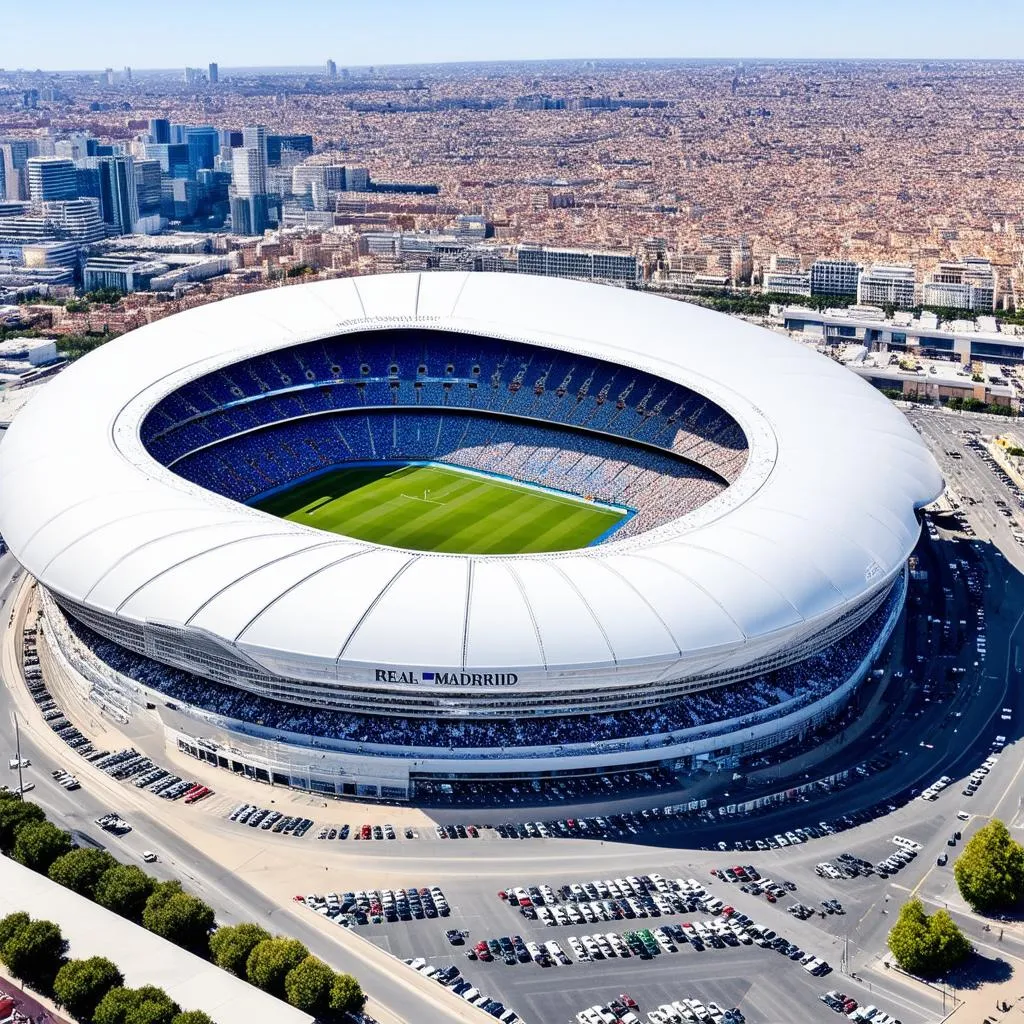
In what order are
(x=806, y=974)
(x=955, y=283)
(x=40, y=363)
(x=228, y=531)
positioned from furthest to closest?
(x=955, y=283), (x=40, y=363), (x=228, y=531), (x=806, y=974)

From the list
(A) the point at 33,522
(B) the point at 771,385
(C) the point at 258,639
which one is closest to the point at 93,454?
(A) the point at 33,522

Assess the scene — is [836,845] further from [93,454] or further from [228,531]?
[93,454]

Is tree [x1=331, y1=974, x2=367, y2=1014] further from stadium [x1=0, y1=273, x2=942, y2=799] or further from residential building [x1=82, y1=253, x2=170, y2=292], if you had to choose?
residential building [x1=82, y1=253, x2=170, y2=292]

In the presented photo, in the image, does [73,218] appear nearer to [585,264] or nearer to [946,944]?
[585,264]

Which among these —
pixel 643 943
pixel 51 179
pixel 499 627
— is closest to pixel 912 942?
pixel 643 943

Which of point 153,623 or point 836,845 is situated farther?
point 153,623

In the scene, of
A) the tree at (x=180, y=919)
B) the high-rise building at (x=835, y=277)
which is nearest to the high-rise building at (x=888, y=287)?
the high-rise building at (x=835, y=277)
